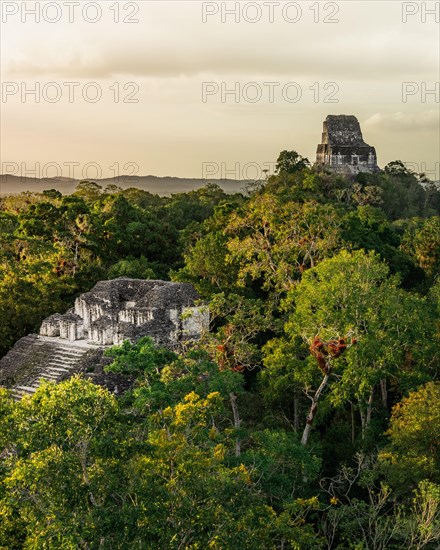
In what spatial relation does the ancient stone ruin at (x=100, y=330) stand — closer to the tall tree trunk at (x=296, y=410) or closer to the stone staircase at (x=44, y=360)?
the stone staircase at (x=44, y=360)

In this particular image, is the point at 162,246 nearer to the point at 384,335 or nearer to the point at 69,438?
the point at 384,335

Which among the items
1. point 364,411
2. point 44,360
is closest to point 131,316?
point 44,360

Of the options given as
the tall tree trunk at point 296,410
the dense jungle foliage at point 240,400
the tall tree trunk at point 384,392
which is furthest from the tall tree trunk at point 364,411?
the tall tree trunk at point 296,410

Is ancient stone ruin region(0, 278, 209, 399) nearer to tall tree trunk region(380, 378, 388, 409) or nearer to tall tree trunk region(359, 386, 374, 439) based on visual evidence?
tall tree trunk region(359, 386, 374, 439)

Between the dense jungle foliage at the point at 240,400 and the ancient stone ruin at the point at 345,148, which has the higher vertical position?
the ancient stone ruin at the point at 345,148

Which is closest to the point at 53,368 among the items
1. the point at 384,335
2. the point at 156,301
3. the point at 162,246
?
the point at 156,301

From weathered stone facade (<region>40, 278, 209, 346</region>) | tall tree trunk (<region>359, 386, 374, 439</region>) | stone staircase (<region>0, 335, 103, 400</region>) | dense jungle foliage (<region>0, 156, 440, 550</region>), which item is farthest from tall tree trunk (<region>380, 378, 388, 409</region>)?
stone staircase (<region>0, 335, 103, 400</region>)

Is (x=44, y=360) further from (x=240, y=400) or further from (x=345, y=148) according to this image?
(x=345, y=148)

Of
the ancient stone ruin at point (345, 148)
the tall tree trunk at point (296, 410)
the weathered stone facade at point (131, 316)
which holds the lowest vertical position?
the tall tree trunk at point (296, 410)
